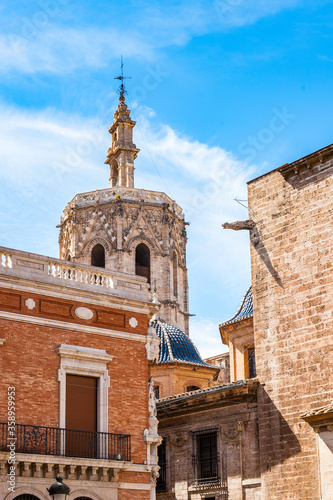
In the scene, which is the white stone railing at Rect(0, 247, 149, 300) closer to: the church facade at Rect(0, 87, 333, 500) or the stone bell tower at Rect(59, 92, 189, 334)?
the church facade at Rect(0, 87, 333, 500)

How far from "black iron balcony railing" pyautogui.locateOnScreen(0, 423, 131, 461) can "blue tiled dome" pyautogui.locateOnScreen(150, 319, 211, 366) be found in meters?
12.7

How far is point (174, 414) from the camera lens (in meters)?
→ 24.3

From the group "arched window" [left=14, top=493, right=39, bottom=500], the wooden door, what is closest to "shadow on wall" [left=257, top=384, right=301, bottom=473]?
the wooden door

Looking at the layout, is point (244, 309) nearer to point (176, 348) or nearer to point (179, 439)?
point (176, 348)

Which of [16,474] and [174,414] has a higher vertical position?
[174,414]

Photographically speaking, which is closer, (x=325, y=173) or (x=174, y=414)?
(x=325, y=173)

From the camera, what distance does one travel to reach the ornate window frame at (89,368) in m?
19.0

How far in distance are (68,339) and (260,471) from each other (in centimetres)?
624

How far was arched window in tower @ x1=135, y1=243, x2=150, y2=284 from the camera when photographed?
1907 inches

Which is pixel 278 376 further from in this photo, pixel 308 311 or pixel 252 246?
pixel 252 246

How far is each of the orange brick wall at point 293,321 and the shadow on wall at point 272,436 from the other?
1.0 inches

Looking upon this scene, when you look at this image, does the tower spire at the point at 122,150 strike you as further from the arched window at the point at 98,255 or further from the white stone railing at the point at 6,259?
the white stone railing at the point at 6,259

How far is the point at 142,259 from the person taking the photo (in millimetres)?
48906

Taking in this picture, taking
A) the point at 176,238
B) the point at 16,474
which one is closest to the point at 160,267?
the point at 176,238
